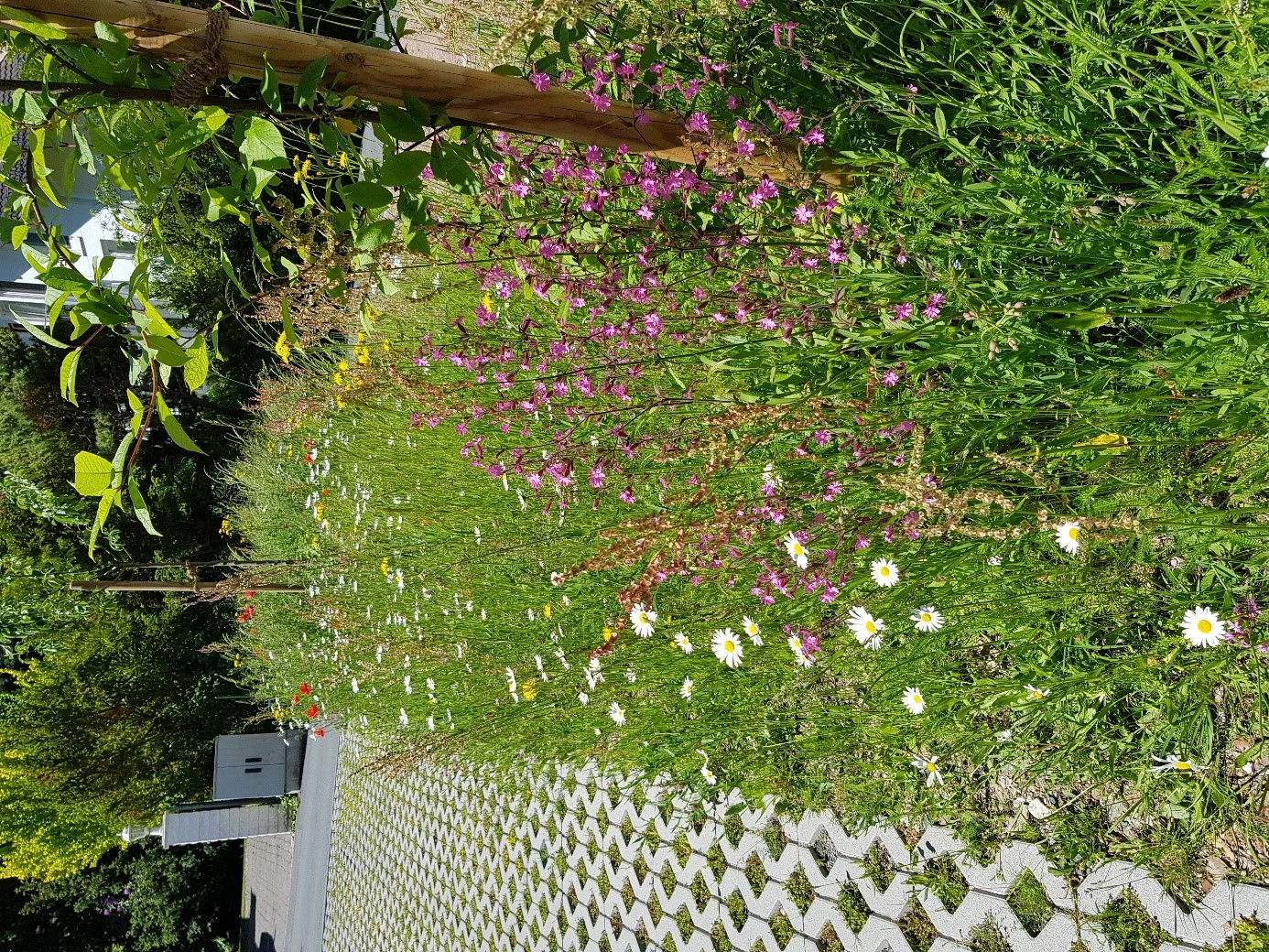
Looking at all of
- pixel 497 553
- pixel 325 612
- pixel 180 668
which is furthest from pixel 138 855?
pixel 497 553

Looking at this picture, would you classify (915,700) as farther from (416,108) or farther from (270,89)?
(270,89)

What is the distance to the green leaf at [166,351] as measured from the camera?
1.38 m

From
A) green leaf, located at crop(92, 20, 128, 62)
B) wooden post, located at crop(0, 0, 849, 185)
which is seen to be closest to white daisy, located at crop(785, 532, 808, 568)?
wooden post, located at crop(0, 0, 849, 185)

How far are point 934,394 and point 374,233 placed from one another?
1.32 metres

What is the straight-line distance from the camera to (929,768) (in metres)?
2.40

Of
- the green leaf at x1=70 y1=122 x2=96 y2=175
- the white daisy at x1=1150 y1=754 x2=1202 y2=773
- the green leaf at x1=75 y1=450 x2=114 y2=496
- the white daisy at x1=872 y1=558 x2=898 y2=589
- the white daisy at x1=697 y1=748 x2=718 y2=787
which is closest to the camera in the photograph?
the green leaf at x1=75 y1=450 x2=114 y2=496

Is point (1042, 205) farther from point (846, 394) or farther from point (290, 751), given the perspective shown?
point (290, 751)

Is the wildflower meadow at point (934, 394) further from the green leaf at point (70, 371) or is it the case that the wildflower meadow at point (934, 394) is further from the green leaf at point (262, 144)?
the green leaf at point (70, 371)

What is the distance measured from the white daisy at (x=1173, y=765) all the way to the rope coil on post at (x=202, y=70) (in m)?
2.42

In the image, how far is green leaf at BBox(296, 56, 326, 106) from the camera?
1542 millimetres

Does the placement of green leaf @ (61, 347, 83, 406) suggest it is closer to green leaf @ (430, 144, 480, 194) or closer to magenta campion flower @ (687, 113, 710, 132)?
green leaf @ (430, 144, 480, 194)

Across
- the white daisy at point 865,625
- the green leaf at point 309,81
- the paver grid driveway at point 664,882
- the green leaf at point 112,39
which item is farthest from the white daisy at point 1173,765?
the green leaf at point 112,39

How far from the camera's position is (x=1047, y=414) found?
2.01 metres

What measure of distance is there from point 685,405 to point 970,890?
162cm
